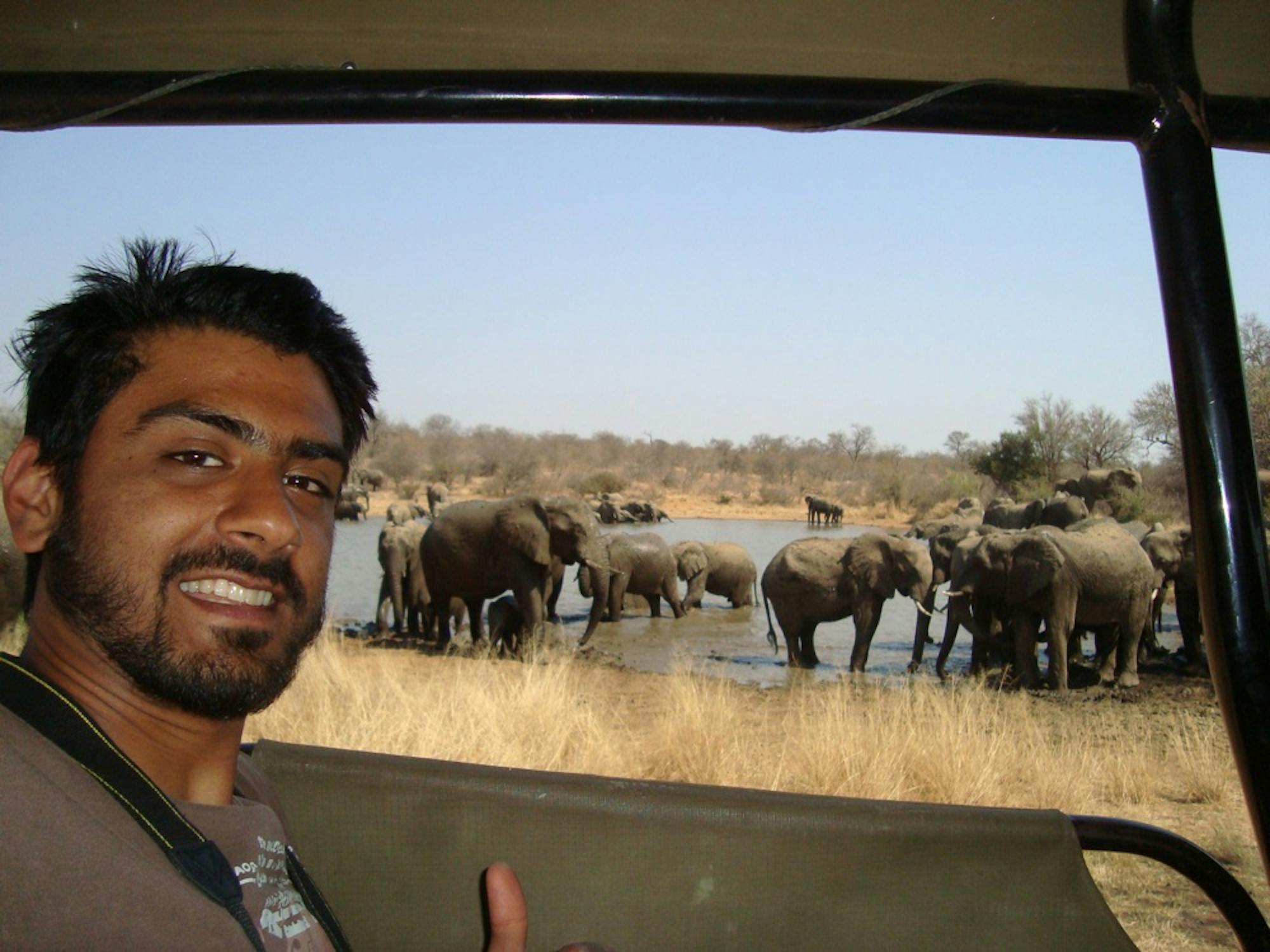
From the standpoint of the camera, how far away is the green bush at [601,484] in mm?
36969

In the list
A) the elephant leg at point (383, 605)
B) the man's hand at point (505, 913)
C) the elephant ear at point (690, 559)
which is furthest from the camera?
the elephant ear at point (690, 559)

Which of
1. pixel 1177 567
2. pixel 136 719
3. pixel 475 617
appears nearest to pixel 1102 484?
pixel 1177 567

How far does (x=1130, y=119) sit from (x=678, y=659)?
13002mm

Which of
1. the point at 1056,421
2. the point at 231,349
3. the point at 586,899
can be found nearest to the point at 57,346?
the point at 231,349

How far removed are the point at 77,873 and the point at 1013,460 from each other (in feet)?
75.9

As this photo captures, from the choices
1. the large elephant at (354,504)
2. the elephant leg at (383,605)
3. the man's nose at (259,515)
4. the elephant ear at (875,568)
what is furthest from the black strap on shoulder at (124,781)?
the large elephant at (354,504)

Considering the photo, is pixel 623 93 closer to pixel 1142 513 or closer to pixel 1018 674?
pixel 1018 674

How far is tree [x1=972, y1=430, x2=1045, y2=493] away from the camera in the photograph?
74.5ft

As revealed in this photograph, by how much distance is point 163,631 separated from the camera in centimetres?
141

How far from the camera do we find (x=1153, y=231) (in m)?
1.65

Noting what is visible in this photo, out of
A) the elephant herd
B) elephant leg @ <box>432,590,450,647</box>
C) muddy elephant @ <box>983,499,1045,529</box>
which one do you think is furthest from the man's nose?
muddy elephant @ <box>983,499,1045,529</box>

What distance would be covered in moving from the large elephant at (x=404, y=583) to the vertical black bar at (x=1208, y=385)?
16356mm

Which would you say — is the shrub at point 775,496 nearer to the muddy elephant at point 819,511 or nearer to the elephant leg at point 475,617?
the muddy elephant at point 819,511

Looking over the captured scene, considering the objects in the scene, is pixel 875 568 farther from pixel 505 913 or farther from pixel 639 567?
pixel 505 913
